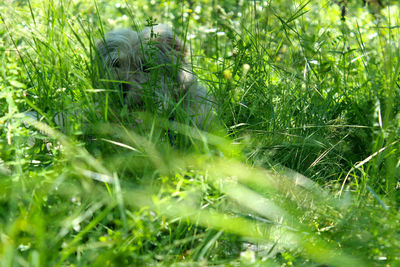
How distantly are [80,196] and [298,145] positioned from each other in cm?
119

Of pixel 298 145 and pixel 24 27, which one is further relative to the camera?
pixel 24 27

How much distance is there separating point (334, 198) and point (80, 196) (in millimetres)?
1068

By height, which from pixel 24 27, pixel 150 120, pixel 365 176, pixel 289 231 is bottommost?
pixel 289 231

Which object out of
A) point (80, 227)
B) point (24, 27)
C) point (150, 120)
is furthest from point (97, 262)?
point (24, 27)

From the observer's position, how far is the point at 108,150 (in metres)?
1.92

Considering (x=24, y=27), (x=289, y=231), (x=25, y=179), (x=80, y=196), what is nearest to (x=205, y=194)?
(x=289, y=231)

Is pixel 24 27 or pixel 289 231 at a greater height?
pixel 24 27

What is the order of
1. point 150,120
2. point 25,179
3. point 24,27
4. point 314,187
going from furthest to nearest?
point 24,27 → point 150,120 → point 314,187 → point 25,179

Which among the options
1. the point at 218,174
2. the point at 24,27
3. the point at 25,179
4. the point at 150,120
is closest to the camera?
the point at 25,179

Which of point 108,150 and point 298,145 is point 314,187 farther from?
point 108,150

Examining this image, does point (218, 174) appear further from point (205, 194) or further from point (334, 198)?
point (334, 198)

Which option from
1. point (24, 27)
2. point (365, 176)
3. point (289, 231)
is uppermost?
point (24, 27)

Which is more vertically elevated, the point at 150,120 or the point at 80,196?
the point at 150,120

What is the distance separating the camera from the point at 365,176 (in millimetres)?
1917
